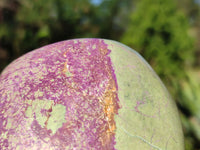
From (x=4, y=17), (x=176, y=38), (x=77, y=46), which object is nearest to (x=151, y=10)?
(x=176, y=38)

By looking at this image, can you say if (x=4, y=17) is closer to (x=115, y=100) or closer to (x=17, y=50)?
(x=17, y=50)

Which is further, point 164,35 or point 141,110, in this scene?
point 164,35

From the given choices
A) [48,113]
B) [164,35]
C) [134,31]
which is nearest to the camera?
[48,113]

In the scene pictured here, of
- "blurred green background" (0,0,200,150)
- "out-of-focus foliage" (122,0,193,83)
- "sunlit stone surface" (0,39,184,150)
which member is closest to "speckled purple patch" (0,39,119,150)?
"sunlit stone surface" (0,39,184,150)

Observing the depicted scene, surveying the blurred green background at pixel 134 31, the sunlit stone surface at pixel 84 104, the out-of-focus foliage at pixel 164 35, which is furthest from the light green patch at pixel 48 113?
the out-of-focus foliage at pixel 164 35

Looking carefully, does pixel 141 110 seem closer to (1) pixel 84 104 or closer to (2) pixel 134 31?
(1) pixel 84 104

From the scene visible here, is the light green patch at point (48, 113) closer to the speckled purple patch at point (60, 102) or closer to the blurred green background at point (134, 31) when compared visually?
the speckled purple patch at point (60, 102)

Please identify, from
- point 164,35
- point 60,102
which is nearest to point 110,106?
point 60,102
